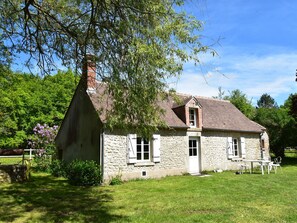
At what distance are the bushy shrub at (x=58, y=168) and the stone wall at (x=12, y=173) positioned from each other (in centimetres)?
190

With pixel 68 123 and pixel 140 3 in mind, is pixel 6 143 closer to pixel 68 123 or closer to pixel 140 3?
pixel 68 123

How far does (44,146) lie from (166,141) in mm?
8595

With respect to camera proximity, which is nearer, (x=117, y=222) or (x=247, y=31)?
(x=247, y=31)

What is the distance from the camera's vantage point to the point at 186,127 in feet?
49.5

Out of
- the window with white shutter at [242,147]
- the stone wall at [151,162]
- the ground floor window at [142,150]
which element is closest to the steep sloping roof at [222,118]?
the window with white shutter at [242,147]

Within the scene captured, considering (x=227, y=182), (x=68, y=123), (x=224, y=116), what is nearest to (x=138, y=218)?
(x=227, y=182)

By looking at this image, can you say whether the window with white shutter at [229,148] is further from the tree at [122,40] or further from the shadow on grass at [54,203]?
the tree at [122,40]

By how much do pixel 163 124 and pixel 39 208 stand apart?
168 inches

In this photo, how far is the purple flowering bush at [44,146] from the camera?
17.2 meters

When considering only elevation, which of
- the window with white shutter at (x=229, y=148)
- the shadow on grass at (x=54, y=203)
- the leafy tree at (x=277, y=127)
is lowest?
the shadow on grass at (x=54, y=203)

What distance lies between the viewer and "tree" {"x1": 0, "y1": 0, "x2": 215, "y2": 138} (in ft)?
18.5

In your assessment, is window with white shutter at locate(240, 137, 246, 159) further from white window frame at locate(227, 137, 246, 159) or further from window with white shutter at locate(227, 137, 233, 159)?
window with white shutter at locate(227, 137, 233, 159)

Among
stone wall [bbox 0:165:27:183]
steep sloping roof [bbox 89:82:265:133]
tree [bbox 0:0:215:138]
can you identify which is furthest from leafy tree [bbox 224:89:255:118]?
tree [bbox 0:0:215:138]

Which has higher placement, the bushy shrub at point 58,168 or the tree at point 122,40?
the tree at point 122,40
